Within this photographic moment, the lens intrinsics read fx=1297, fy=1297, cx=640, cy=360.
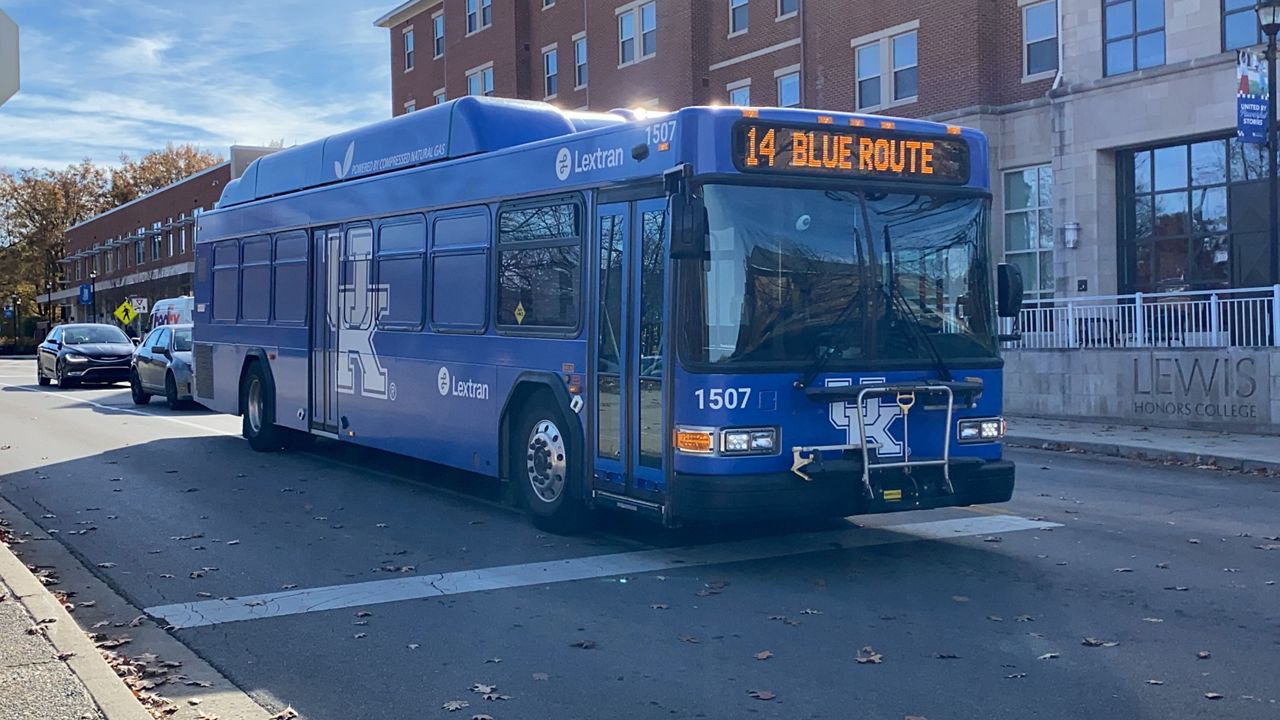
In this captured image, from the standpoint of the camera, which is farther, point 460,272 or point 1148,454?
point 1148,454

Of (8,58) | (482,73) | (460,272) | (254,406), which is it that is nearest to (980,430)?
(460,272)

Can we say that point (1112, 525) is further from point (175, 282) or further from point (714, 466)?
point (175, 282)

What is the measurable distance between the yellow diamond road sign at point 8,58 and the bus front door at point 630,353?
3804 mm

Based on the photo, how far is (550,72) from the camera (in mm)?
44438

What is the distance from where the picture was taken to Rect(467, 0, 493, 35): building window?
46.9m

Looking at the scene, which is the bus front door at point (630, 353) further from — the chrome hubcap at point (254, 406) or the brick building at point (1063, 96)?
the brick building at point (1063, 96)

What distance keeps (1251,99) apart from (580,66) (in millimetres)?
27027

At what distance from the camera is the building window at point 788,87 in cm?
3294

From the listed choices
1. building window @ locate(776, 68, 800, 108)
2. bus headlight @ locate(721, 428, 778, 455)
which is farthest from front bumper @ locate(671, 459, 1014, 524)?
building window @ locate(776, 68, 800, 108)

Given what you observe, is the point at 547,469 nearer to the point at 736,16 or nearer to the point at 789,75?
the point at 789,75

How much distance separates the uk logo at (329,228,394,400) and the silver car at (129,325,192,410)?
11.2 m

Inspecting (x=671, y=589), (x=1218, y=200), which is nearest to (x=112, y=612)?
(x=671, y=589)

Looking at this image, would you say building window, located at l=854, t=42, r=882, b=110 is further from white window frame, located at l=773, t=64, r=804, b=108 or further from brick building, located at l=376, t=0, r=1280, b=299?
white window frame, located at l=773, t=64, r=804, b=108

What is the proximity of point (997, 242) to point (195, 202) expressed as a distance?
55.7m
